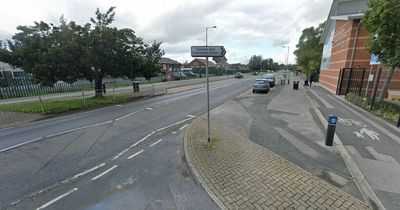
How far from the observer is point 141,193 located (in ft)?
13.1

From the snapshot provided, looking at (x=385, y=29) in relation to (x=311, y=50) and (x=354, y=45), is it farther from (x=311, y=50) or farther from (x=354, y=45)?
(x=311, y=50)

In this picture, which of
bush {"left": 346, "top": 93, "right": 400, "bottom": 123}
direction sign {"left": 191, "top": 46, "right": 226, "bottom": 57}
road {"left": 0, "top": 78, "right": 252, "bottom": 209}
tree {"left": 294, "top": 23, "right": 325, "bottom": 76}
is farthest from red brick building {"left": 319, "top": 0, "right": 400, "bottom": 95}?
tree {"left": 294, "top": 23, "right": 325, "bottom": 76}

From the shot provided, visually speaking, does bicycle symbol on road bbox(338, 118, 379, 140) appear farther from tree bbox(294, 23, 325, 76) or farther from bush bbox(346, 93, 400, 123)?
tree bbox(294, 23, 325, 76)

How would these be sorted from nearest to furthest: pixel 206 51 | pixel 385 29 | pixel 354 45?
pixel 206 51 → pixel 385 29 → pixel 354 45

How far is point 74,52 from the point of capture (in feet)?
43.6

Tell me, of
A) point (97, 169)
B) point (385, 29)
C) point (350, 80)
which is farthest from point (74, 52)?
point (350, 80)

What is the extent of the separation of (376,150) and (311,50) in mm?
46500

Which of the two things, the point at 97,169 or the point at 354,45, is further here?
the point at 354,45

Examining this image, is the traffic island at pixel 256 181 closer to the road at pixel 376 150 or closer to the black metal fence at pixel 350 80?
the road at pixel 376 150

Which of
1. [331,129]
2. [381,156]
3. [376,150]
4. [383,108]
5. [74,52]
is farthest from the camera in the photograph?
[74,52]

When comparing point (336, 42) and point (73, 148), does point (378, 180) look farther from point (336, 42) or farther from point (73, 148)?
point (336, 42)

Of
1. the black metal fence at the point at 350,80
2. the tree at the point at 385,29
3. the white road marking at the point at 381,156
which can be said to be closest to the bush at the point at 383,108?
the tree at the point at 385,29

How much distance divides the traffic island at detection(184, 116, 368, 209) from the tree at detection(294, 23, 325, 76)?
1711 inches

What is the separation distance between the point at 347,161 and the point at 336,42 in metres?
21.9
